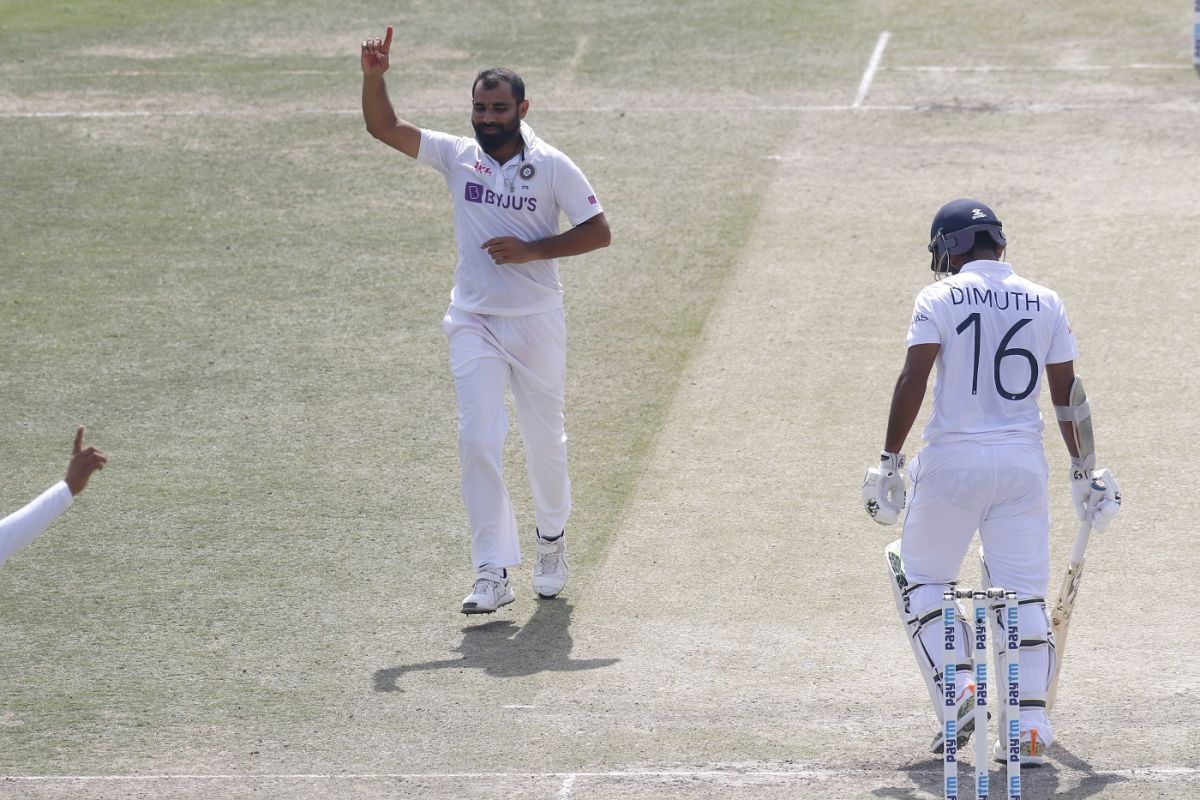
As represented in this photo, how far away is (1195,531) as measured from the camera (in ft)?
28.7

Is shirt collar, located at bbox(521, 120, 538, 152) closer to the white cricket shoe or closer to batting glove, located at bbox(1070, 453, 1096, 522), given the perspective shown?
the white cricket shoe

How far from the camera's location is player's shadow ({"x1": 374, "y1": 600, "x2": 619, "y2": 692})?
7445 mm

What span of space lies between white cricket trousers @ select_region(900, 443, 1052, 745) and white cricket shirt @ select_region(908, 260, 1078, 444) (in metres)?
0.09

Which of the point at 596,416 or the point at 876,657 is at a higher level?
the point at 596,416

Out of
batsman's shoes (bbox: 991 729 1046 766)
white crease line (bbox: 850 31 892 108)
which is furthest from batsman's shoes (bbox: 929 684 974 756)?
white crease line (bbox: 850 31 892 108)

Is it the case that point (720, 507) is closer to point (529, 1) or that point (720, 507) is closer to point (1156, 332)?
point (1156, 332)

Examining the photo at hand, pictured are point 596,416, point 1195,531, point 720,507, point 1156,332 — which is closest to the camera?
point 1195,531

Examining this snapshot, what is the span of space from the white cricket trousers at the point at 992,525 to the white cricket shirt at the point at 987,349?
90 millimetres

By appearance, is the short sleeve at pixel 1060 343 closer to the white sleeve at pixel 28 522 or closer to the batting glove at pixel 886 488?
the batting glove at pixel 886 488

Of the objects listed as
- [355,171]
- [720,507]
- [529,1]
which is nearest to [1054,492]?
[720,507]

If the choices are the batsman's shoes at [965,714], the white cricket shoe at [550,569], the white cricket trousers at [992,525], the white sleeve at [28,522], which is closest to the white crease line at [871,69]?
the white cricket shoe at [550,569]

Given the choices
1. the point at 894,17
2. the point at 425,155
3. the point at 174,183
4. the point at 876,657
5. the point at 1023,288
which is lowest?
the point at 876,657

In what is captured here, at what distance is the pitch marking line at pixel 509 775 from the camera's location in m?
6.30

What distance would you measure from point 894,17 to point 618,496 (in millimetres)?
10248
